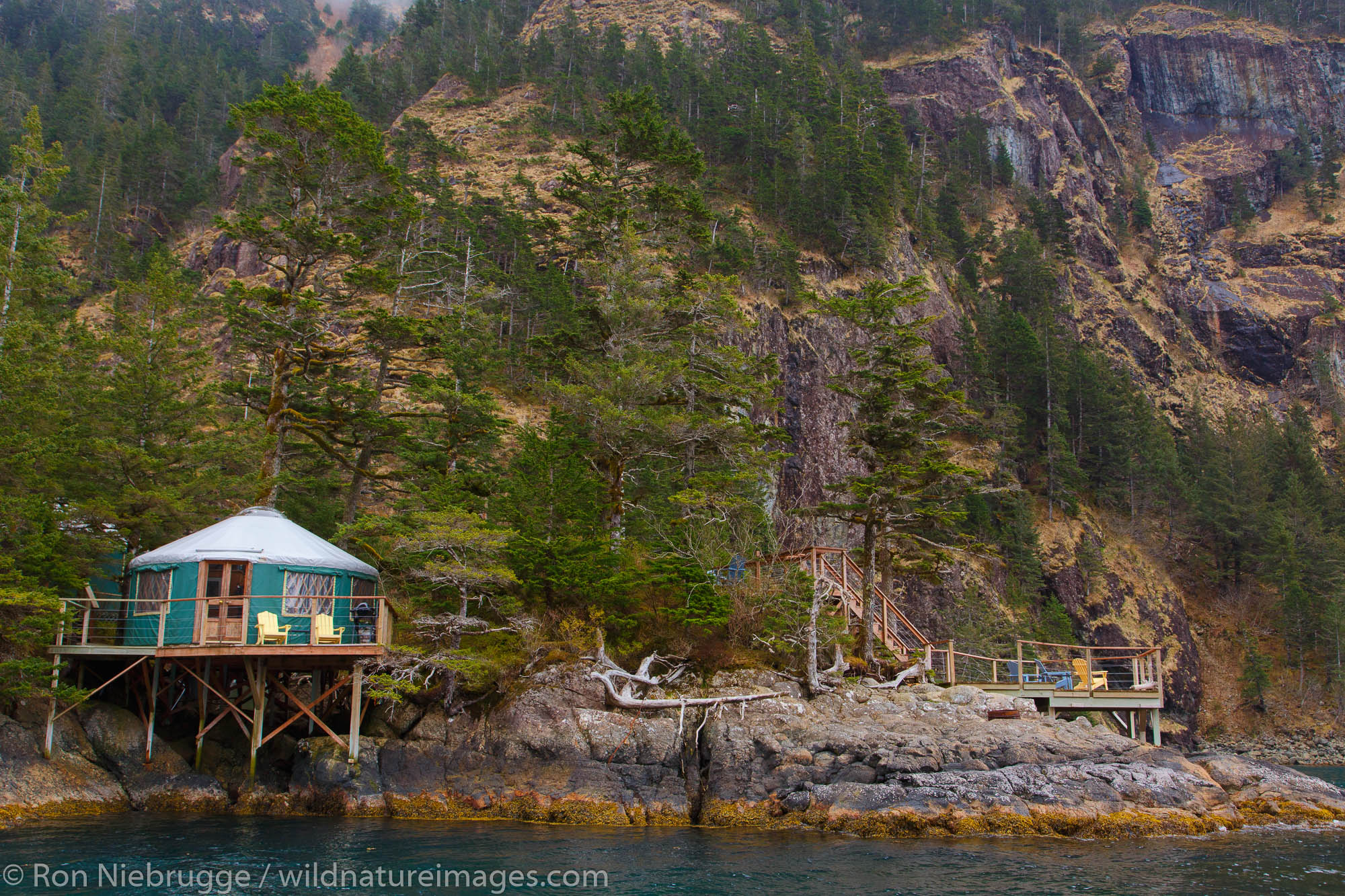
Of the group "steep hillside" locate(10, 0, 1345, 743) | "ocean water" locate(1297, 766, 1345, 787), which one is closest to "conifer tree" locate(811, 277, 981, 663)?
"steep hillside" locate(10, 0, 1345, 743)

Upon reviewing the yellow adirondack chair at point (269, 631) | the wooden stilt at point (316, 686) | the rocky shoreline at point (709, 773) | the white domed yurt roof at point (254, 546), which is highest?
the white domed yurt roof at point (254, 546)

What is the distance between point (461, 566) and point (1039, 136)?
7417 cm

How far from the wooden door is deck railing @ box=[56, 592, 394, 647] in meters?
0.02

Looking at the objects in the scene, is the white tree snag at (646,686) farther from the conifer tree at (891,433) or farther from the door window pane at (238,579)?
the door window pane at (238,579)

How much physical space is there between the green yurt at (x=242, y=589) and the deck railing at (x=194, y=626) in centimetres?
3

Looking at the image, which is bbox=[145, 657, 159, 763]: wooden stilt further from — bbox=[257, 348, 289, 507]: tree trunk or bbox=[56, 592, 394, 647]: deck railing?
bbox=[257, 348, 289, 507]: tree trunk

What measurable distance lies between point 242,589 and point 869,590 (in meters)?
15.1

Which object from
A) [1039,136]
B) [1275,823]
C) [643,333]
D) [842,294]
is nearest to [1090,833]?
[1275,823]

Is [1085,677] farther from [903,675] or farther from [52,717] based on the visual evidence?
[52,717]

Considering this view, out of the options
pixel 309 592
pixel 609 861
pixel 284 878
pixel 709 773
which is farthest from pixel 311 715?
pixel 709 773

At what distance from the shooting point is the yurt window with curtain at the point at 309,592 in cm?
2019

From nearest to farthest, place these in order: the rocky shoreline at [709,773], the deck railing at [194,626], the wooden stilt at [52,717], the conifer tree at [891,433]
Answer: the rocky shoreline at [709,773] → the wooden stilt at [52,717] → the deck railing at [194,626] → the conifer tree at [891,433]

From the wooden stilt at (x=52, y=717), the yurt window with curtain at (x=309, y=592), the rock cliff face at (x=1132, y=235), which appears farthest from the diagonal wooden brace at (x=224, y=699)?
the rock cliff face at (x=1132, y=235)

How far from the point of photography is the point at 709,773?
60.5 ft
